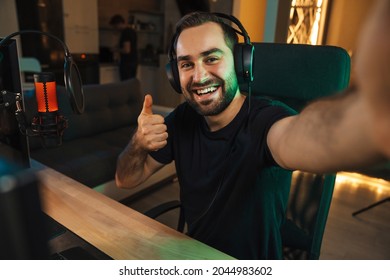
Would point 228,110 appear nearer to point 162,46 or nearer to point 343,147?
point 343,147

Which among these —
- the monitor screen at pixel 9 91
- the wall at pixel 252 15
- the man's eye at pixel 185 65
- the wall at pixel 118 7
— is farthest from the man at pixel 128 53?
the man's eye at pixel 185 65

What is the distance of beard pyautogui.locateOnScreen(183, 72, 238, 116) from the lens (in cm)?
83

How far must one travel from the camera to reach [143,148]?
0.87 meters

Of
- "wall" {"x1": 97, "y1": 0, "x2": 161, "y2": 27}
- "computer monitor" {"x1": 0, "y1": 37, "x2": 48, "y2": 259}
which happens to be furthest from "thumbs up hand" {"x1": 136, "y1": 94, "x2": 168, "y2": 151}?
"wall" {"x1": 97, "y1": 0, "x2": 161, "y2": 27}

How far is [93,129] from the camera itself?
220cm

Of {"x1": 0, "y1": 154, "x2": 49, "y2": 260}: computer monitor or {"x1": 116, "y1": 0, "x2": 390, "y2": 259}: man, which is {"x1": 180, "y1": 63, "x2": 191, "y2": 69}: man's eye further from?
{"x1": 0, "y1": 154, "x2": 49, "y2": 260}: computer monitor

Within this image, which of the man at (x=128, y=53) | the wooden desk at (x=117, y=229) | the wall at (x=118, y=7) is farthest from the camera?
the wall at (x=118, y=7)

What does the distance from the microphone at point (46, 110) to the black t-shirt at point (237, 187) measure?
14.1 inches

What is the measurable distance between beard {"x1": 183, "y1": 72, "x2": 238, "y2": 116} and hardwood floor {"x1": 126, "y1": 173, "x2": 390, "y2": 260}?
1122 millimetres

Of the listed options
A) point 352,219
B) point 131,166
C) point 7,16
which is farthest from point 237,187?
point 7,16

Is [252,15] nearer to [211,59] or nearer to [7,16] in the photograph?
[211,59]

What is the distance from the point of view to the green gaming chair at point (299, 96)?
765 millimetres

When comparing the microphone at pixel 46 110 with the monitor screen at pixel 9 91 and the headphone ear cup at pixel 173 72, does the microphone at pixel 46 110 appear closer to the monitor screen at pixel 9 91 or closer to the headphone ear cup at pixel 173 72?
the monitor screen at pixel 9 91
